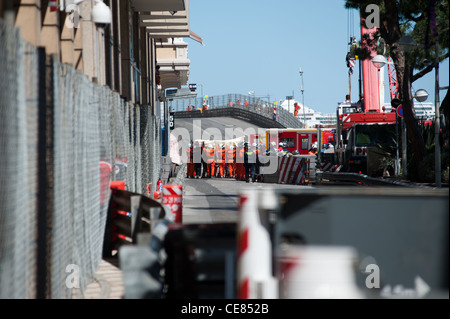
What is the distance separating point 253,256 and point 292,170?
26.3 m

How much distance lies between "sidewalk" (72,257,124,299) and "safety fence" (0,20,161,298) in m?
0.13

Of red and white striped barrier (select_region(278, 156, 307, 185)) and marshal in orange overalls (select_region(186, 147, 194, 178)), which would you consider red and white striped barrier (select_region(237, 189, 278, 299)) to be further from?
marshal in orange overalls (select_region(186, 147, 194, 178))

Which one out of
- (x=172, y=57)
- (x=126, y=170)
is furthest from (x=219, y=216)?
(x=172, y=57)

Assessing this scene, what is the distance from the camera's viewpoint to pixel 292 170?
31.5m

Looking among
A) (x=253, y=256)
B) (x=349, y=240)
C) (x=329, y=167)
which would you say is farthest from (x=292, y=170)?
(x=253, y=256)

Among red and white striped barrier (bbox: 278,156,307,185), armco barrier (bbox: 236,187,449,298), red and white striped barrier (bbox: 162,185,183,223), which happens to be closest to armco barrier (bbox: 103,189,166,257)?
red and white striped barrier (bbox: 162,185,183,223)

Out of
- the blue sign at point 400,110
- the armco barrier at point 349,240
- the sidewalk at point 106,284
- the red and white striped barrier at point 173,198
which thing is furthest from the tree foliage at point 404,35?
the armco barrier at point 349,240

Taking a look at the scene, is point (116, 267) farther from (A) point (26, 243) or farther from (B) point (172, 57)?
(B) point (172, 57)

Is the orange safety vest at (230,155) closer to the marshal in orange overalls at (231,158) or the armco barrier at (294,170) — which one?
the marshal in orange overalls at (231,158)

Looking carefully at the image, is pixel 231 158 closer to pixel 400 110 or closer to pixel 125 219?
pixel 400 110

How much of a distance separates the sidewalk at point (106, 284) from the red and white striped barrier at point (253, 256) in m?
3.04

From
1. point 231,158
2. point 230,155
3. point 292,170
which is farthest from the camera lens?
point 231,158

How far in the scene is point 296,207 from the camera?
5.57 meters
